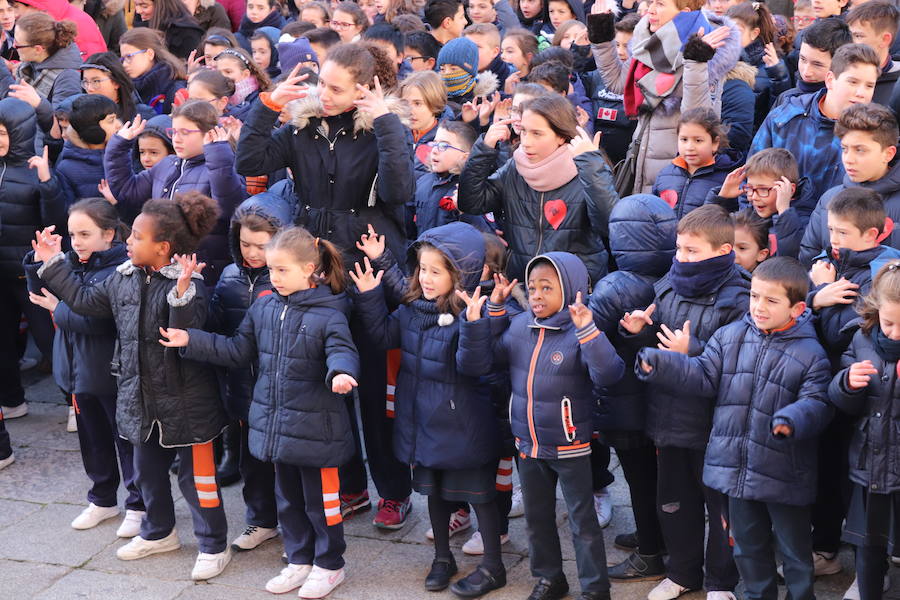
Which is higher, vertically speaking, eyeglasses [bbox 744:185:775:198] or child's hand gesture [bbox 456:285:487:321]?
eyeglasses [bbox 744:185:775:198]

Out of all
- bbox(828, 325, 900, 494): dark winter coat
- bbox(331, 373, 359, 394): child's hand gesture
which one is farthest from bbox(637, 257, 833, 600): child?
bbox(331, 373, 359, 394): child's hand gesture

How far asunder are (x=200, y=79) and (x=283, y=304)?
2.51 m

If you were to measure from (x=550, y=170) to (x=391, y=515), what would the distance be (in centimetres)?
201

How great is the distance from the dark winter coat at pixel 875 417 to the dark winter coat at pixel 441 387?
1.61m

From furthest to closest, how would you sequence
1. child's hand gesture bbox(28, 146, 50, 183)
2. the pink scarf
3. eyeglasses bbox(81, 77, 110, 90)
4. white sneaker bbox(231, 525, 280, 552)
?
eyeglasses bbox(81, 77, 110, 90)
child's hand gesture bbox(28, 146, 50, 183)
white sneaker bbox(231, 525, 280, 552)
the pink scarf

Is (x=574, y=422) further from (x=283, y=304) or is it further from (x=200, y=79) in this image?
(x=200, y=79)

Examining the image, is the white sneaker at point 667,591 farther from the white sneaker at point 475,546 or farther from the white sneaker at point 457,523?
the white sneaker at point 457,523

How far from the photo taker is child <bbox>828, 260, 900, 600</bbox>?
4.46m

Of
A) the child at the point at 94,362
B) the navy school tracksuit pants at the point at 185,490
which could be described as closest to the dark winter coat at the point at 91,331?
the child at the point at 94,362

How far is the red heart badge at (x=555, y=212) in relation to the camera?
5.79m

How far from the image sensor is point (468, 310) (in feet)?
17.1

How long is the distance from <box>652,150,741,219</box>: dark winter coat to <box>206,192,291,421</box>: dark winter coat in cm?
203

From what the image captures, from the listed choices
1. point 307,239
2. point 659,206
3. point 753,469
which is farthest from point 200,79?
point 753,469

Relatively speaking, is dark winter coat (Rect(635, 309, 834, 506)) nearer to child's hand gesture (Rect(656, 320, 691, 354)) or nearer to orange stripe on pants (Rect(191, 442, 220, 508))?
child's hand gesture (Rect(656, 320, 691, 354))
